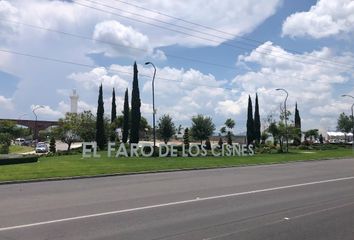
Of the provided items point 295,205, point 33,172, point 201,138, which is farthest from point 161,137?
point 295,205

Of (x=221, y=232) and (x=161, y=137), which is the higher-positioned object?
(x=161, y=137)

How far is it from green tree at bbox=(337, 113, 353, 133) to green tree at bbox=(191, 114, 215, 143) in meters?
37.9

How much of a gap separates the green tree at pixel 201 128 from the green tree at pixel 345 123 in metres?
37.9

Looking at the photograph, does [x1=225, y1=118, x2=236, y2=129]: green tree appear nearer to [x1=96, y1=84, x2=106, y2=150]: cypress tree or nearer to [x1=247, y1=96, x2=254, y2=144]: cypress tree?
[x1=247, y1=96, x2=254, y2=144]: cypress tree

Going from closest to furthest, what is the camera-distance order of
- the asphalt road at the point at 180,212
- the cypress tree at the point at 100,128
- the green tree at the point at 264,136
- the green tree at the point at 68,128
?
1. the asphalt road at the point at 180,212
2. the green tree at the point at 68,128
3. the cypress tree at the point at 100,128
4. the green tree at the point at 264,136

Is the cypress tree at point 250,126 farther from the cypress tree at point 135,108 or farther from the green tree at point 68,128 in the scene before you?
the green tree at point 68,128

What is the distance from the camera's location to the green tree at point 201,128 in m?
88.4

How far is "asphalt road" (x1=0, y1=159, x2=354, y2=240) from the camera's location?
9117mm

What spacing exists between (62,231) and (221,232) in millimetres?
2910

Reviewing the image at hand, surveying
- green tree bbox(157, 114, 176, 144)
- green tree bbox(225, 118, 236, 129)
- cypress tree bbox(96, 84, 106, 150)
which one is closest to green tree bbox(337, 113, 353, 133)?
green tree bbox(225, 118, 236, 129)

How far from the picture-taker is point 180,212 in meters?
11.6

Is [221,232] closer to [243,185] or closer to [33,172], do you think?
[243,185]

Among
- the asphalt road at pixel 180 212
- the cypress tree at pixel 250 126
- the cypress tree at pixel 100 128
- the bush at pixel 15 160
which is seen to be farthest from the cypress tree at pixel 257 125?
the asphalt road at pixel 180 212

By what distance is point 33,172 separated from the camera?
2475 cm
